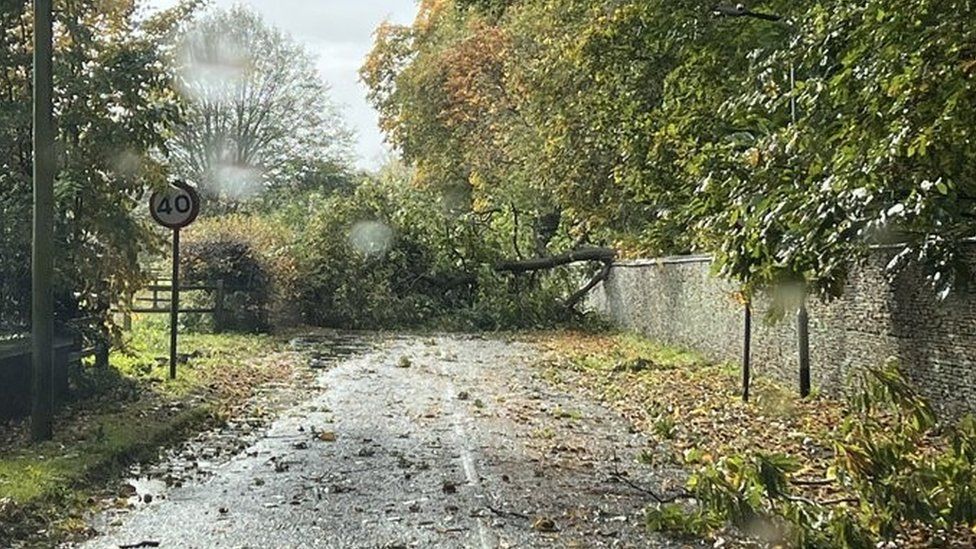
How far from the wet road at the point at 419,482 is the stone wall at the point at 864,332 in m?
2.51

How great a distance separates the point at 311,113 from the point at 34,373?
44.9m

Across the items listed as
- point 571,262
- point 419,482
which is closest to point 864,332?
point 419,482

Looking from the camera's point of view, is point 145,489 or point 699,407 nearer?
point 145,489

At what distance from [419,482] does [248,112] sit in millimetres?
45626

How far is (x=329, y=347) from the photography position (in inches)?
978

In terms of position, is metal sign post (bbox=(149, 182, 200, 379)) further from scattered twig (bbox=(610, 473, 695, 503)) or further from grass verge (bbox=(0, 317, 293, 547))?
scattered twig (bbox=(610, 473, 695, 503))

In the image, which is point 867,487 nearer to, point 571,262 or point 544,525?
point 544,525

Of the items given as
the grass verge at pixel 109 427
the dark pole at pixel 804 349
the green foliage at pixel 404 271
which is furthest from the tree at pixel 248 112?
the dark pole at pixel 804 349

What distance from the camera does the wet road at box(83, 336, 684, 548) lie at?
23.1 feet

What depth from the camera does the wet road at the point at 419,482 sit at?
277 inches

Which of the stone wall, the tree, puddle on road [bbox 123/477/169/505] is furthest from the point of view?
the tree

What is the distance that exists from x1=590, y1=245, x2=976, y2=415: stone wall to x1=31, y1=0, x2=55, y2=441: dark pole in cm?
661

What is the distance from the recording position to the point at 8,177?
1251 centimetres

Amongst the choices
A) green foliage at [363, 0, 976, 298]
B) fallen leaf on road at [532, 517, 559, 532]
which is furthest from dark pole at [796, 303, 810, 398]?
fallen leaf on road at [532, 517, 559, 532]
